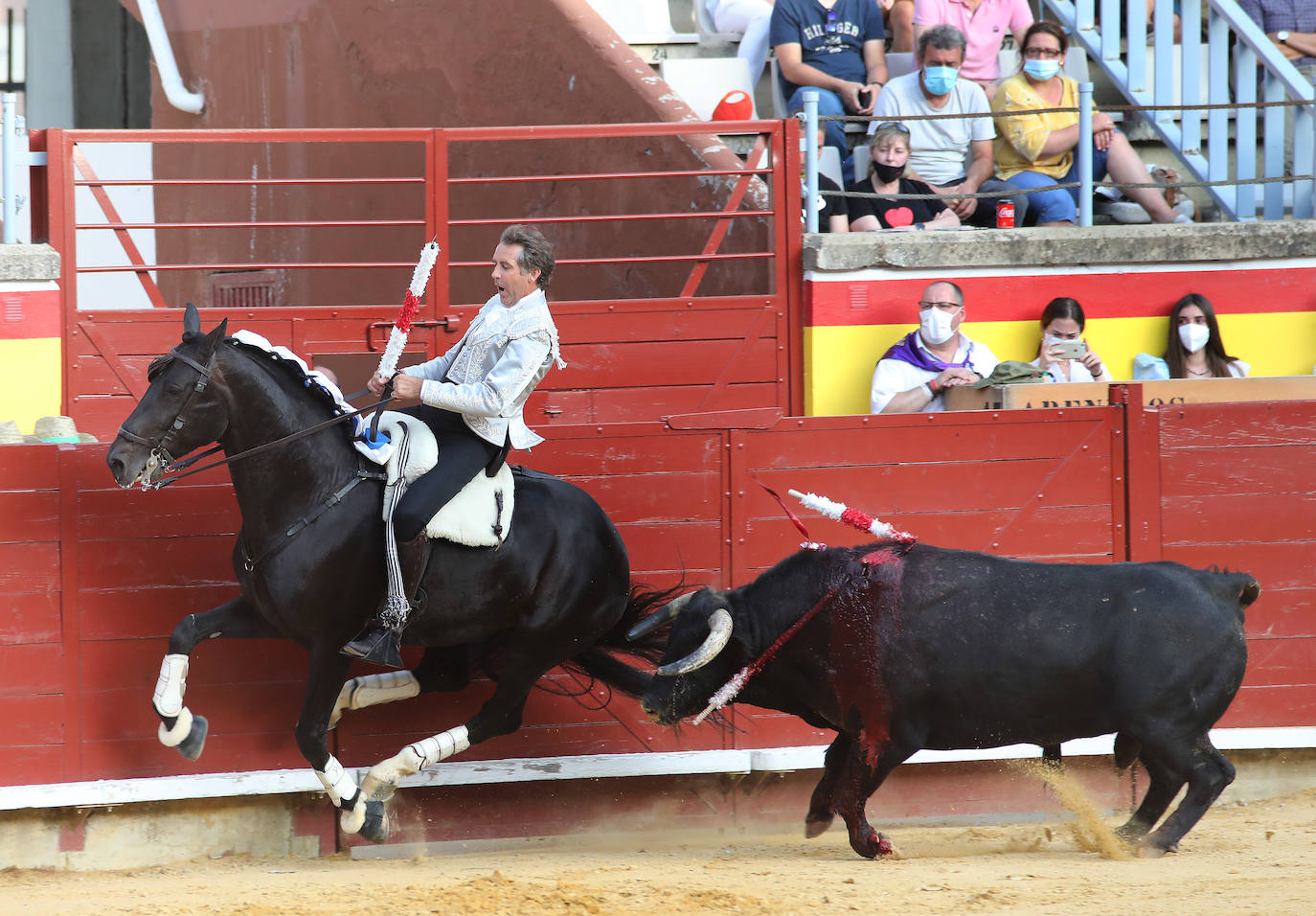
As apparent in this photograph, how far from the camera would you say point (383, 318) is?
24.4ft

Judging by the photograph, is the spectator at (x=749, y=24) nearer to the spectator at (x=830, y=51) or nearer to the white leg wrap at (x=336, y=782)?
the spectator at (x=830, y=51)

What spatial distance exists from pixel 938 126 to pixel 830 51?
839mm

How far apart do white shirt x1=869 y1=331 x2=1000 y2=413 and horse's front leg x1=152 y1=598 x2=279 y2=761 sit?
3.17 metres

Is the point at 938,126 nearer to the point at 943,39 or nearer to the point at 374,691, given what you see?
the point at 943,39

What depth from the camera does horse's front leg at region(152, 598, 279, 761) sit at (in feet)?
17.3

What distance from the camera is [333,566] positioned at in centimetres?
519

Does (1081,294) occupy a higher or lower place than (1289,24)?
lower

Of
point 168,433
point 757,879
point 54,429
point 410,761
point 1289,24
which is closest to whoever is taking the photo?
point 168,433

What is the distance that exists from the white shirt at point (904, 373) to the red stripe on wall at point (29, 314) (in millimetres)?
3823

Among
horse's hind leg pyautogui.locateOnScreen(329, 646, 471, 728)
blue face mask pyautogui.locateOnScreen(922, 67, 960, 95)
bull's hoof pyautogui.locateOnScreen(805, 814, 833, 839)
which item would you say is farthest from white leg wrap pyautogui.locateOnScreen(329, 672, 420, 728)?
blue face mask pyautogui.locateOnScreen(922, 67, 960, 95)

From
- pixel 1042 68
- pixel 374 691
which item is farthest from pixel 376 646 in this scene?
pixel 1042 68

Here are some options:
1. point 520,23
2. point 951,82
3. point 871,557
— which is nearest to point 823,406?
point 951,82

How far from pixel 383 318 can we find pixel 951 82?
3199 millimetres

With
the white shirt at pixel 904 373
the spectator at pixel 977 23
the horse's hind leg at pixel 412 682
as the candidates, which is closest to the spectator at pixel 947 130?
the spectator at pixel 977 23
